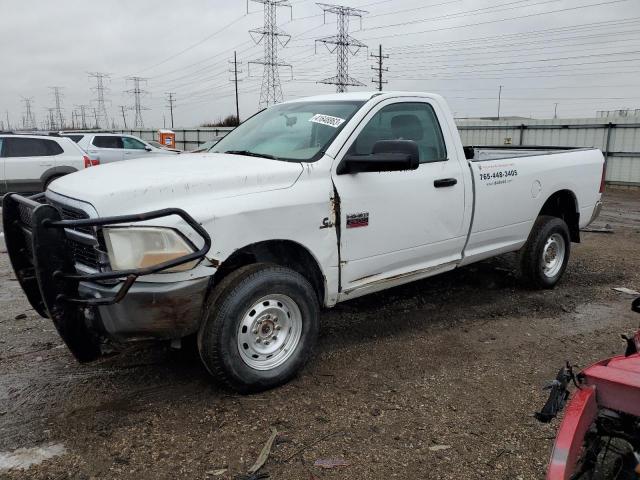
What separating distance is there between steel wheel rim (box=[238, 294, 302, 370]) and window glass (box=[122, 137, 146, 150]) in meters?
17.1

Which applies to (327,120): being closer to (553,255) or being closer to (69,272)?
(69,272)

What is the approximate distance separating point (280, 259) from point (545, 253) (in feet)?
11.3

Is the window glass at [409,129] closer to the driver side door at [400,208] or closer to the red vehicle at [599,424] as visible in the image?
the driver side door at [400,208]

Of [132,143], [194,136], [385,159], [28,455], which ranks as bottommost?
[28,455]

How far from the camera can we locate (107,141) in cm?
1858

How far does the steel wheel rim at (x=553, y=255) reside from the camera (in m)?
5.90

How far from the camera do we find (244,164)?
145 inches

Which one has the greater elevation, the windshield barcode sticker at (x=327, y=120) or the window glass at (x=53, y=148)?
the windshield barcode sticker at (x=327, y=120)

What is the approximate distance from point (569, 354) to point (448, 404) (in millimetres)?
1409

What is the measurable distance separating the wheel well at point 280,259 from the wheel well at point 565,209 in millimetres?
3342

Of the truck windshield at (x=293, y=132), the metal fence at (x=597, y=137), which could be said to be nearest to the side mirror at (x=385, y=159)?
the truck windshield at (x=293, y=132)

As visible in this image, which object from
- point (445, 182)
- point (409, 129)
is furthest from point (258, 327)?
point (409, 129)

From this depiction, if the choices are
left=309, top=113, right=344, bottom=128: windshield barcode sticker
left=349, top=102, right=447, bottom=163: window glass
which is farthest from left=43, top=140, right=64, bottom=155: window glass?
left=349, top=102, right=447, bottom=163: window glass

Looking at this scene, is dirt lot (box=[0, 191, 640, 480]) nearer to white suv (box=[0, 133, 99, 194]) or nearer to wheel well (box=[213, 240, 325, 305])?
wheel well (box=[213, 240, 325, 305])
